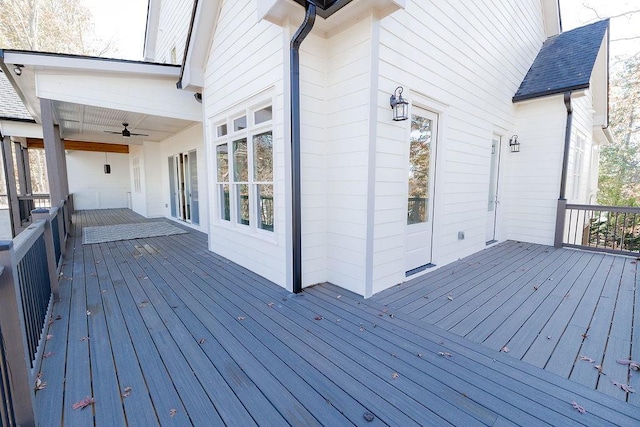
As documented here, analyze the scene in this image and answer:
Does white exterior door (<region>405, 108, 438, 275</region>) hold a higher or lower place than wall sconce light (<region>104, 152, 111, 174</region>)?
lower

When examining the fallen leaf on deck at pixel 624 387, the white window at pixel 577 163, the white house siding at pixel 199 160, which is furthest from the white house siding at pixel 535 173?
the white house siding at pixel 199 160

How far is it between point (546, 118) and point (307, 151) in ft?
18.7

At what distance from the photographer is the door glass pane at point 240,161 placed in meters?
4.24

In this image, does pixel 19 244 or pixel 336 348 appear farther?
pixel 336 348

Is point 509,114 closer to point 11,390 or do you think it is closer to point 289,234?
point 289,234

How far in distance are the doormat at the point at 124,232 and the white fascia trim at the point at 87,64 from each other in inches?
135

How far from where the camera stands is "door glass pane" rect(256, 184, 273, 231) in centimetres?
384

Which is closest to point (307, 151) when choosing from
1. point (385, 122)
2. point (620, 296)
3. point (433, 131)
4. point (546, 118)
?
point (385, 122)

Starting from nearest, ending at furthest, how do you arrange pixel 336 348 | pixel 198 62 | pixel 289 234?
pixel 336 348 → pixel 289 234 → pixel 198 62

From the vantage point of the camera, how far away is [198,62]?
5.00 m

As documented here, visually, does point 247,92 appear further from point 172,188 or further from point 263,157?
point 172,188

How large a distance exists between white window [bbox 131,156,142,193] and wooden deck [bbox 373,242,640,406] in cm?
1153

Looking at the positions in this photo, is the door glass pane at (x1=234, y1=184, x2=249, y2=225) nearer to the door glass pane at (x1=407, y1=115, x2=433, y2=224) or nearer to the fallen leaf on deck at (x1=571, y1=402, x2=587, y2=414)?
the door glass pane at (x1=407, y1=115, x2=433, y2=224)

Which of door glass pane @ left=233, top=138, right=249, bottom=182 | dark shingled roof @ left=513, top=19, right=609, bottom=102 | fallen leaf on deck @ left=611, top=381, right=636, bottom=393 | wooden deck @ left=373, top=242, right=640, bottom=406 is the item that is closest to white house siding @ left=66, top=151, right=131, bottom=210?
door glass pane @ left=233, top=138, right=249, bottom=182
